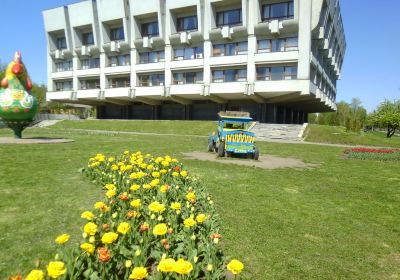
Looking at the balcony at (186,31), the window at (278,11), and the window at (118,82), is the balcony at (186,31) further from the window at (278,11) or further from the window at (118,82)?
the window at (118,82)

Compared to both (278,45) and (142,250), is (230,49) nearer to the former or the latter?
(278,45)

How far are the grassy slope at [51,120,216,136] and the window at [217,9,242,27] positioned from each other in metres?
14.6

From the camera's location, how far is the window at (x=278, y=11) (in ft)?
121

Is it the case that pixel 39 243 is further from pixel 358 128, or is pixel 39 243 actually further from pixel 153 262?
pixel 358 128

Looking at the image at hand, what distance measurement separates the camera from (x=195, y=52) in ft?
141

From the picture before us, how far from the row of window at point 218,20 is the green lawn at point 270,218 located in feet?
108

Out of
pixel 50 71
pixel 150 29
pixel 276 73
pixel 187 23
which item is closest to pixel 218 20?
pixel 187 23

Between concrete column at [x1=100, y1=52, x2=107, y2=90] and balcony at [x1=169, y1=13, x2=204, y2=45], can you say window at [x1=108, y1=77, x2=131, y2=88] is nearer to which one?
concrete column at [x1=100, y1=52, x2=107, y2=90]

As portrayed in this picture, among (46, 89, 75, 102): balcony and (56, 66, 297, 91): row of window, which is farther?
(46, 89, 75, 102): balcony

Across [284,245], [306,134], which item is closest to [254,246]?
[284,245]

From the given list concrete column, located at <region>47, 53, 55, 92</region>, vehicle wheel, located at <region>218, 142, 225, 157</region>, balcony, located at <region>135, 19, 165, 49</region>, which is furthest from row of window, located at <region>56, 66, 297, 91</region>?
vehicle wheel, located at <region>218, 142, 225, 157</region>

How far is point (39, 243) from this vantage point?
4141 mm

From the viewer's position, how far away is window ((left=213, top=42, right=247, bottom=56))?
130 ft

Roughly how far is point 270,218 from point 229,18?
3972 cm
